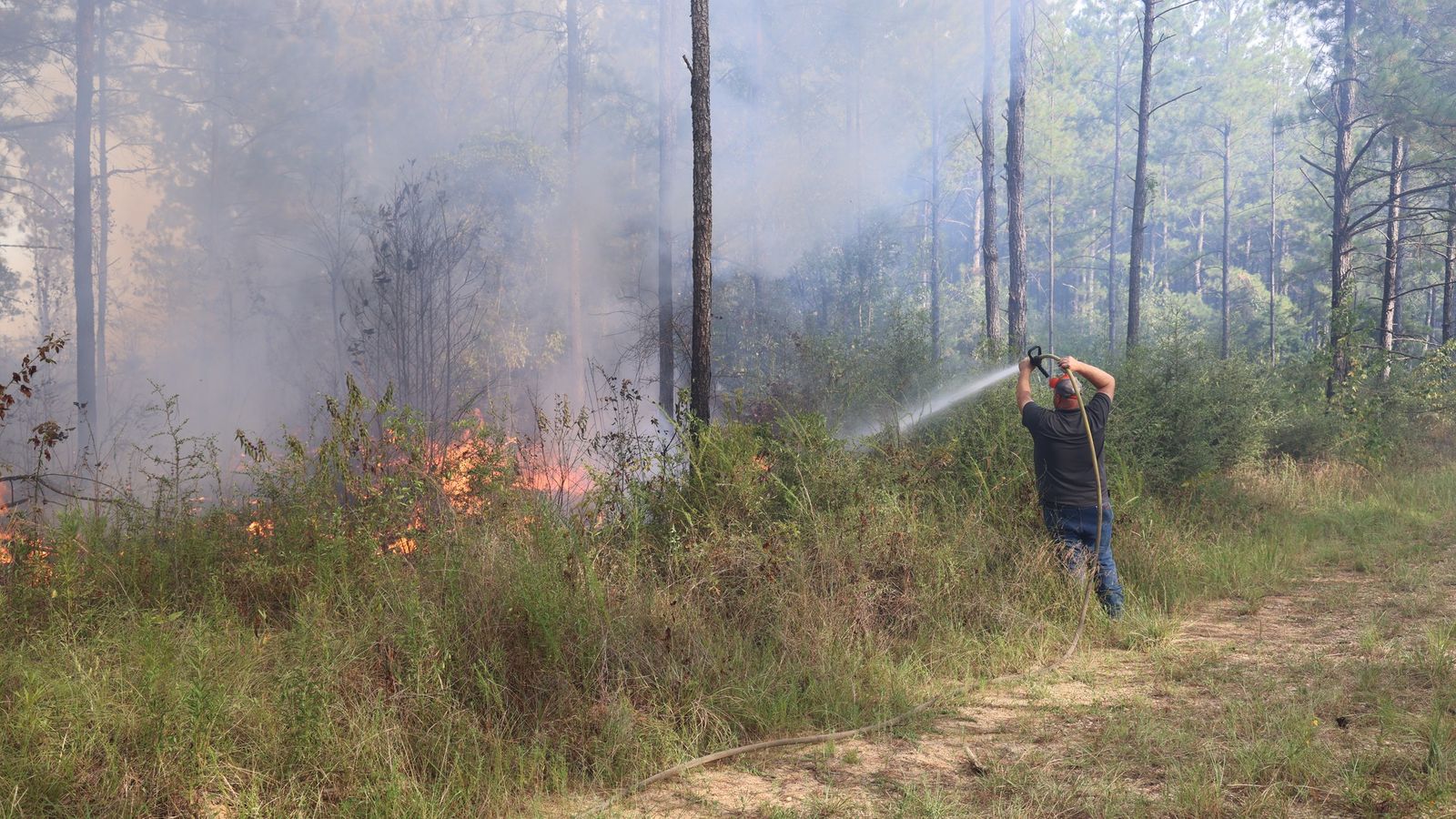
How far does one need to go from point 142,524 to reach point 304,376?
41.1ft

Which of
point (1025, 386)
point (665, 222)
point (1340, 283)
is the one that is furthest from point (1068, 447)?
point (1340, 283)

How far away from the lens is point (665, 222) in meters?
15.8

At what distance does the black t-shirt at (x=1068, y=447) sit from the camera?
5684 mm

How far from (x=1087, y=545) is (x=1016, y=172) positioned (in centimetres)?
1063

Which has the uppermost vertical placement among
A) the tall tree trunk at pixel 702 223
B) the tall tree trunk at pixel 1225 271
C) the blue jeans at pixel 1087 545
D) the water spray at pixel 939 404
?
the tall tree trunk at pixel 1225 271

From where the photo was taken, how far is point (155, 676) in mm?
3266

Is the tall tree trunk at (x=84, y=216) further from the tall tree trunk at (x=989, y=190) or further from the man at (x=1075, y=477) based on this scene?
the tall tree trunk at (x=989, y=190)

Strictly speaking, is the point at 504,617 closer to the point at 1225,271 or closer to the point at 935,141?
the point at 935,141

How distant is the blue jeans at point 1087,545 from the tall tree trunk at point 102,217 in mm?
18033

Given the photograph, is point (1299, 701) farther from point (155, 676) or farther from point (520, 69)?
point (520, 69)

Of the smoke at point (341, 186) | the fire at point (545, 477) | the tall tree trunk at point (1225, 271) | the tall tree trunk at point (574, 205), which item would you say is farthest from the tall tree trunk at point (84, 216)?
the tall tree trunk at point (1225, 271)

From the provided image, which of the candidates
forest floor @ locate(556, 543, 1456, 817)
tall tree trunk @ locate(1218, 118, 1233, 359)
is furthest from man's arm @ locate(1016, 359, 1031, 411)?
tall tree trunk @ locate(1218, 118, 1233, 359)

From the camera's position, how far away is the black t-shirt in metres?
5.68

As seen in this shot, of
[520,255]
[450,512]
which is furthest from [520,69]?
[450,512]
